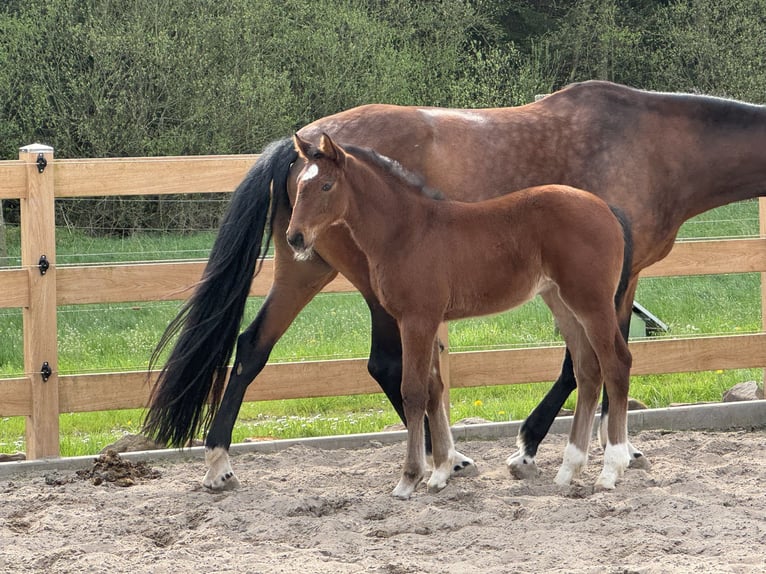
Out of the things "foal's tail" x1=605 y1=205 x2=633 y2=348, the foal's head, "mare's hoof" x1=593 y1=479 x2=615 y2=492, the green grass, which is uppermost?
the foal's head

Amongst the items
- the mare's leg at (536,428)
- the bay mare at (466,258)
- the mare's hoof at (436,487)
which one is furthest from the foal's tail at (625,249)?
the mare's hoof at (436,487)

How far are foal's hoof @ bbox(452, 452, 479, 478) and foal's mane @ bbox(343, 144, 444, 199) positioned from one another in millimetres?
1200

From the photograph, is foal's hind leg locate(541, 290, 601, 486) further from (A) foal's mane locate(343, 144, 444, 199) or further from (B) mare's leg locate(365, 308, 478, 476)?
(A) foal's mane locate(343, 144, 444, 199)

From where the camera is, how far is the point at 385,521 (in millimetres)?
3709

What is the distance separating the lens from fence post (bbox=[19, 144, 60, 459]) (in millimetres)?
4785

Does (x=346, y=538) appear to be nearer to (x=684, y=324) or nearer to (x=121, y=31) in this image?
(x=684, y=324)

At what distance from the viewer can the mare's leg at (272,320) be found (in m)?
4.43

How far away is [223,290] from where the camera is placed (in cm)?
447

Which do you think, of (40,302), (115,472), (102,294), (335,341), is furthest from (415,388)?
(335,341)

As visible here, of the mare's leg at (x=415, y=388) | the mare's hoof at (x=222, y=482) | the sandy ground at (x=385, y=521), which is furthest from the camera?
the mare's hoof at (x=222, y=482)

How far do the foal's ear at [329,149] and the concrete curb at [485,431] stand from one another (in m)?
1.76

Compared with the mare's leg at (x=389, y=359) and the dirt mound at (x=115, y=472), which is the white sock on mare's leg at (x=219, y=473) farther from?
the mare's leg at (x=389, y=359)

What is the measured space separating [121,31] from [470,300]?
10.5 meters

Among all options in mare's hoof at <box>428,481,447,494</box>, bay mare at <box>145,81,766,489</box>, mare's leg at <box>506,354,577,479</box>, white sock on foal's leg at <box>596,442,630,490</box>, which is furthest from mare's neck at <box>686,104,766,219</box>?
mare's hoof at <box>428,481,447,494</box>
